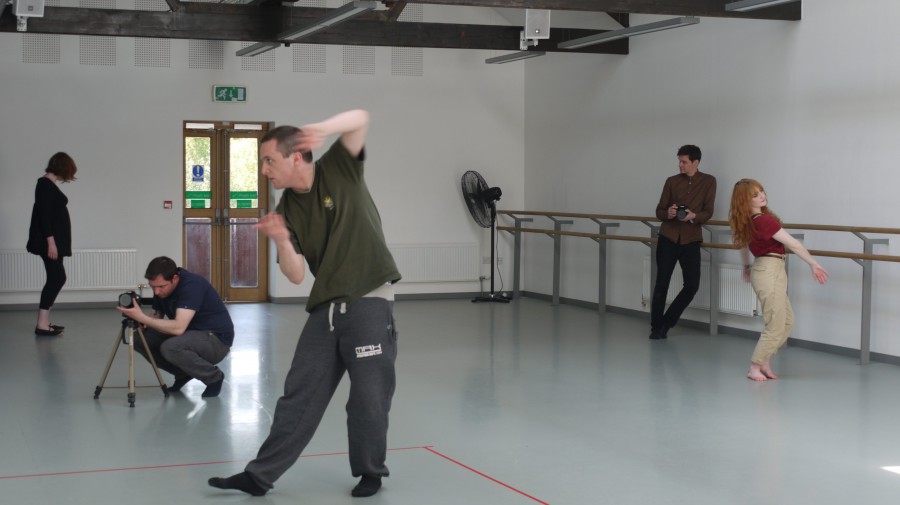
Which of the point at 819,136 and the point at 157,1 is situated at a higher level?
the point at 157,1

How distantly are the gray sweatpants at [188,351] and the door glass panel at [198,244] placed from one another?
5.83 meters

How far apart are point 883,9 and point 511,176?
5956 millimetres

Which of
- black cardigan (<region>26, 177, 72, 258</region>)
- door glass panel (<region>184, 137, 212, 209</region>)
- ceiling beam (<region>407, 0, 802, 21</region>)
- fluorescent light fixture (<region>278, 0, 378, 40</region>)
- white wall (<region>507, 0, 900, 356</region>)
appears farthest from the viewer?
door glass panel (<region>184, 137, 212, 209</region>)

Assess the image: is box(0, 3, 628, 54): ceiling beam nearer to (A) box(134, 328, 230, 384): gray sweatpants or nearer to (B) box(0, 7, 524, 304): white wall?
(B) box(0, 7, 524, 304): white wall

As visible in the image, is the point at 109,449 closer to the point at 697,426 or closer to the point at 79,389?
the point at 79,389

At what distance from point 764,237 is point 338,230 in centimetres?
372

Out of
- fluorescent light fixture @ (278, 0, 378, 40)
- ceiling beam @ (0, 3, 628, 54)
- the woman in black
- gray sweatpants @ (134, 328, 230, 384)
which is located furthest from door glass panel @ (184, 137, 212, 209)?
gray sweatpants @ (134, 328, 230, 384)

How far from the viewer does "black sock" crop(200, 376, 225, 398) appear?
6148 mm

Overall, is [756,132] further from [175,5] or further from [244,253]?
[244,253]

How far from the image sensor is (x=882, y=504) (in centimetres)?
409

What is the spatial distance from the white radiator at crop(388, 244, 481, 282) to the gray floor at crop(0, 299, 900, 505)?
3.67m

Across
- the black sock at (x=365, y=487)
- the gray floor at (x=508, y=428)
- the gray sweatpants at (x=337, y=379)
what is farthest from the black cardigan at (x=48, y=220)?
the black sock at (x=365, y=487)

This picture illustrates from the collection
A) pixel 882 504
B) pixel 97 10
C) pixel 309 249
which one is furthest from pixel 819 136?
pixel 97 10

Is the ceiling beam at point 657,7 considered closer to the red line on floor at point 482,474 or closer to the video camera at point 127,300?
the video camera at point 127,300
